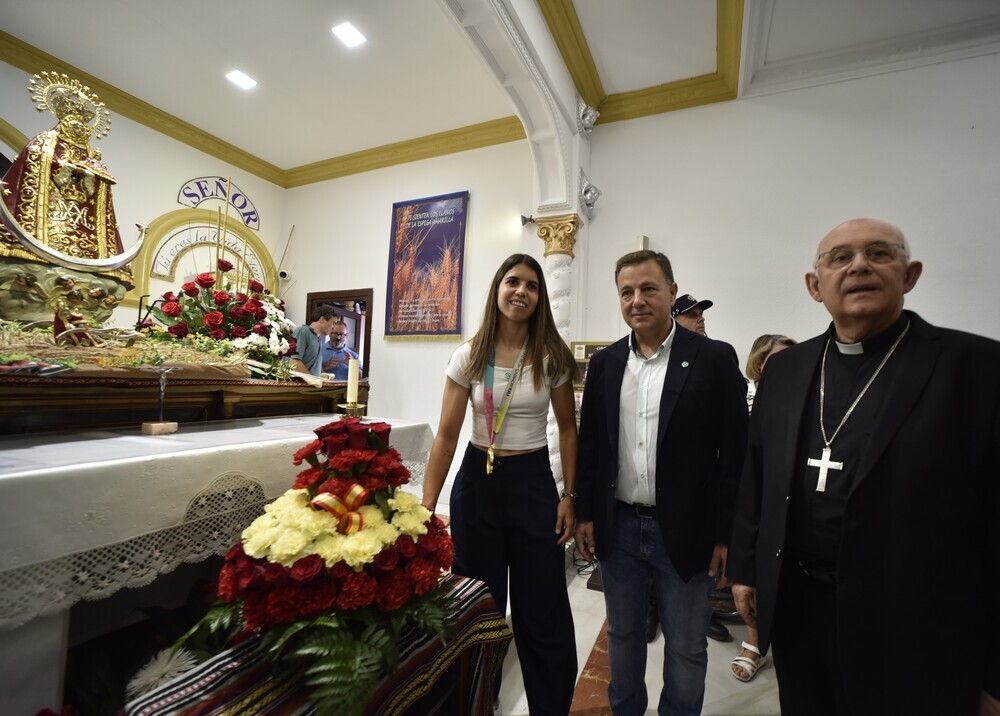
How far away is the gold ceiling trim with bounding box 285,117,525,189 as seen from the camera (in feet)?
19.4

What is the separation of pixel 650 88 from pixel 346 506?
5.60 metres

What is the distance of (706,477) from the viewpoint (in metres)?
1.61

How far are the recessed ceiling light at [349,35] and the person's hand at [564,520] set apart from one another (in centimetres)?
491

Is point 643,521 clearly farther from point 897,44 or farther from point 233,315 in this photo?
point 897,44

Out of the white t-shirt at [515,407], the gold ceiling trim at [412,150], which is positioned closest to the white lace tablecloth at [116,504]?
the white t-shirt at [515,407]

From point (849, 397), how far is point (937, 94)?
4884 millimetres

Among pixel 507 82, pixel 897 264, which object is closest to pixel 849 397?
pixel 897 264

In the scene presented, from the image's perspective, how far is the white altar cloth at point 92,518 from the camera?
106 centimetres

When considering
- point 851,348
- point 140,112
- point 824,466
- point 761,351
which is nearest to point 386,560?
point 824,466

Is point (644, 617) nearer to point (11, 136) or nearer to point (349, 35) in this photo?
point (349, 35)

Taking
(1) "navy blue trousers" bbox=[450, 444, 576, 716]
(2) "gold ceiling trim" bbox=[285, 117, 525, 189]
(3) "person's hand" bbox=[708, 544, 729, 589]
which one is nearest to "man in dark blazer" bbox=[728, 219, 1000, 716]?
(3) "person's hand" bbox=[708, 544, 729, 589]

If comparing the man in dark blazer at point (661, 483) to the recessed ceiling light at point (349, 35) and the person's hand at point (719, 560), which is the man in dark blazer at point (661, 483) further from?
the recessed ceiling light at point (349, 35)

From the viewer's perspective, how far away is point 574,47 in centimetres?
438

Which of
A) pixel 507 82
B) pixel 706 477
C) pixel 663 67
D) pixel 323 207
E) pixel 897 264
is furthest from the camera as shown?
pixel 323 207
